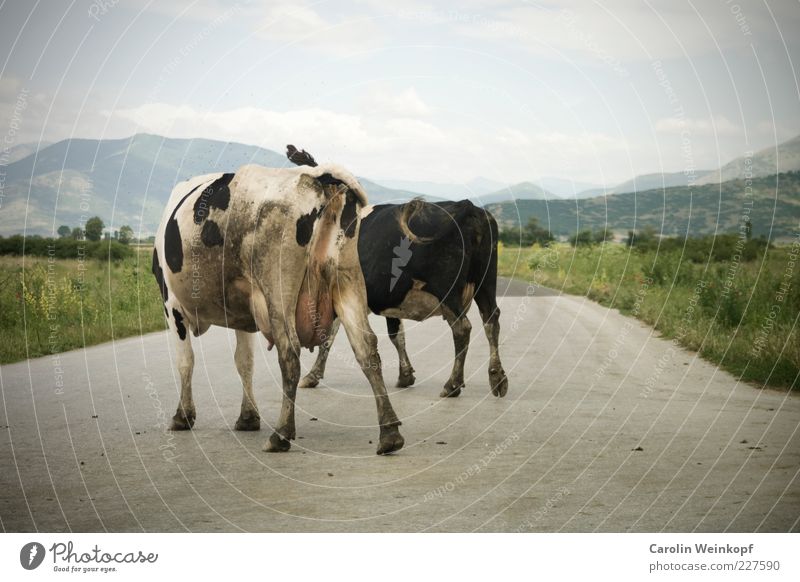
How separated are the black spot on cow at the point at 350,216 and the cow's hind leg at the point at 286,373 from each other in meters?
0.81

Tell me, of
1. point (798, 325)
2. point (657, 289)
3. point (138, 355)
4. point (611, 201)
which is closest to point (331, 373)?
point (138, 355)

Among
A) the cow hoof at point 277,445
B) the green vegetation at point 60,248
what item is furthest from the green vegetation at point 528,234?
the cow hoof at point 277,445

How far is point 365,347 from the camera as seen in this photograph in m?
8.47

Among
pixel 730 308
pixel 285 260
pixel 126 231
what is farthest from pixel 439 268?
pixel 126 231

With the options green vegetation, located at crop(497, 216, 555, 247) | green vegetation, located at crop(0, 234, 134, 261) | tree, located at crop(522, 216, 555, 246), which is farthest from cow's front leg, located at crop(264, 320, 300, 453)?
tree, located at crop(522, 216, 555, 246)

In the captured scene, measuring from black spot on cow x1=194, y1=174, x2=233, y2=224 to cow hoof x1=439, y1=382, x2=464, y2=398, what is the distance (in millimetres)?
3609

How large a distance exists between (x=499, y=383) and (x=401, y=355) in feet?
4.60

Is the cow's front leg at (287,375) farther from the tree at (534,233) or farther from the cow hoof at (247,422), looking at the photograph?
the tree at (534,233)

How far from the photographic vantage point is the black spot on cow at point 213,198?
29.4 ft

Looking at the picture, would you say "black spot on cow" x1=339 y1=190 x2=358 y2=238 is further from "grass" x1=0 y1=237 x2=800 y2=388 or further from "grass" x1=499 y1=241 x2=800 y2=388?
"grass" x1=499 y1=241 x2=800 y2=388

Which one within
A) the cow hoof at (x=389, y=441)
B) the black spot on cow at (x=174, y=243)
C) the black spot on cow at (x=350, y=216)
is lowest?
the cow hoof at (x=389, y=441)

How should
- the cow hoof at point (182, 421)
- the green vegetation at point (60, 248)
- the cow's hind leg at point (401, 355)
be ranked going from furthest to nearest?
1. the green vegetation at point (60, 248)
2. the cow's hind leg at point (401, 355)
3. the cow hoof at point (182, 421)

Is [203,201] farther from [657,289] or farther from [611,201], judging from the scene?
[611,201]

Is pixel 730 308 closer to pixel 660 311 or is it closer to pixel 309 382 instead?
pixel 660 311
